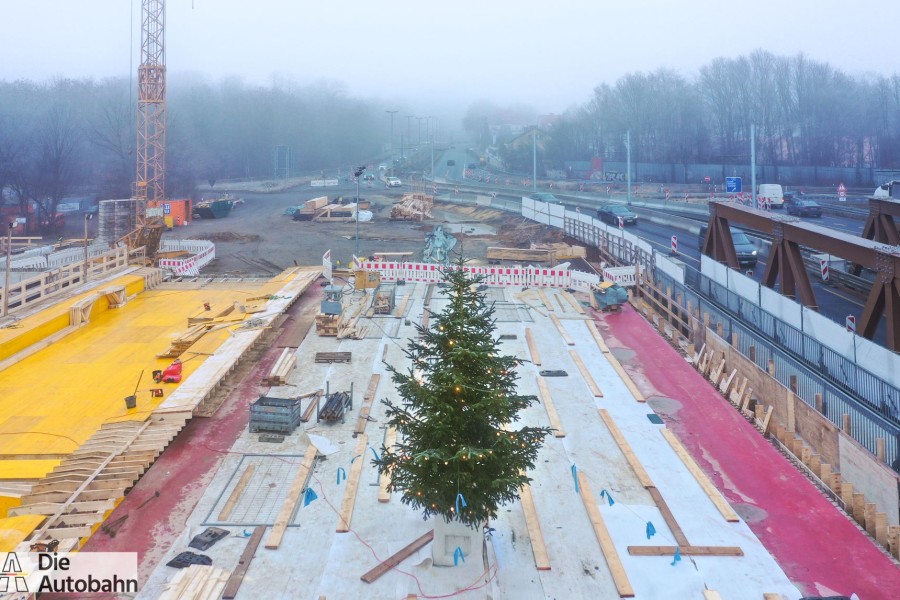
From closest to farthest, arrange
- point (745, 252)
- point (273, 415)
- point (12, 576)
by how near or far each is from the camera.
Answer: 1. point (12, 576)
2. point (273, 415)
3. point (745, 252)

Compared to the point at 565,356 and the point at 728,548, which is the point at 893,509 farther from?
the point at 565,356

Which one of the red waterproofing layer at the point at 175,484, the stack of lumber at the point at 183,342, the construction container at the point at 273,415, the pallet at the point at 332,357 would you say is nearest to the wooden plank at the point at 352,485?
the construction container at the point at 273,415

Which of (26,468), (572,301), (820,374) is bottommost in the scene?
(26,468)

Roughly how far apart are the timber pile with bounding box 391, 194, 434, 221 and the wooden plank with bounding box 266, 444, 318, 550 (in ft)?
155

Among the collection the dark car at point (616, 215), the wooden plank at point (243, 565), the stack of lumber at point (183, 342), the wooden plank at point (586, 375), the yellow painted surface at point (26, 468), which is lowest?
the wooden plank at point (243, 565)

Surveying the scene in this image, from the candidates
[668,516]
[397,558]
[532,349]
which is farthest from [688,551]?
[532,349]

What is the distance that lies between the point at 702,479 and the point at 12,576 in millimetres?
11072

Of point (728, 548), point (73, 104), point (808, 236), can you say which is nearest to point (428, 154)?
point (73, 104)

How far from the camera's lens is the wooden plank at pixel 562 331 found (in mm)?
21830

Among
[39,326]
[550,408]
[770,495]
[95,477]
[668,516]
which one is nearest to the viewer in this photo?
A: [668,516]

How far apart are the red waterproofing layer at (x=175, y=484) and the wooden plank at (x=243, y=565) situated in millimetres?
1215

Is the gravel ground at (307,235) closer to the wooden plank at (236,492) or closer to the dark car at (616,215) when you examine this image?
the dark car at (616,215)

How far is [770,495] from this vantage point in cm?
1254

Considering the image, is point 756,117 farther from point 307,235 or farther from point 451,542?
point 451,542
